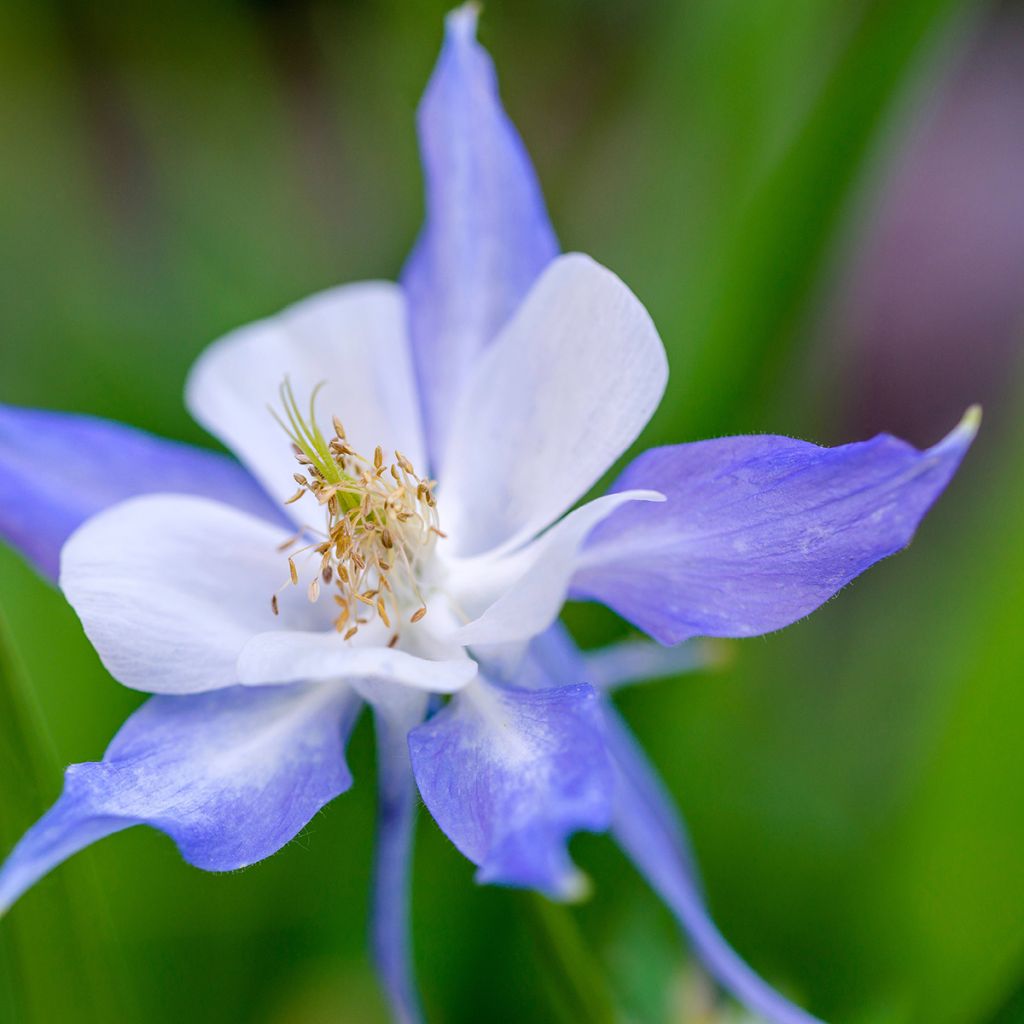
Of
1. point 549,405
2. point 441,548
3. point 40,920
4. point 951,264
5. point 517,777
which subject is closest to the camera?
point 517,777

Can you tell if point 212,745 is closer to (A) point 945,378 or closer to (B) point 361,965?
(B) point 361,965

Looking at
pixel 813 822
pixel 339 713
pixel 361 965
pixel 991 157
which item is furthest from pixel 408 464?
pixel 991 157

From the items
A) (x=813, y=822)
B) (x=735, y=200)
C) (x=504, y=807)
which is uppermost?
(x=735, y=200)

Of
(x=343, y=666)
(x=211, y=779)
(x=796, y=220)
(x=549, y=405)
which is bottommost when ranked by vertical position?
(x=211, y=779)

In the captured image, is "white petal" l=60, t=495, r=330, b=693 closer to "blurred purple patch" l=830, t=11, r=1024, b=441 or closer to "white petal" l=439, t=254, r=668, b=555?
"white petal" l=439, t=254, r=668, b=555

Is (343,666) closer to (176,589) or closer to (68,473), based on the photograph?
(176,589)

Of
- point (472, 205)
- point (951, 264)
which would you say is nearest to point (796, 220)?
point (472, 205)
